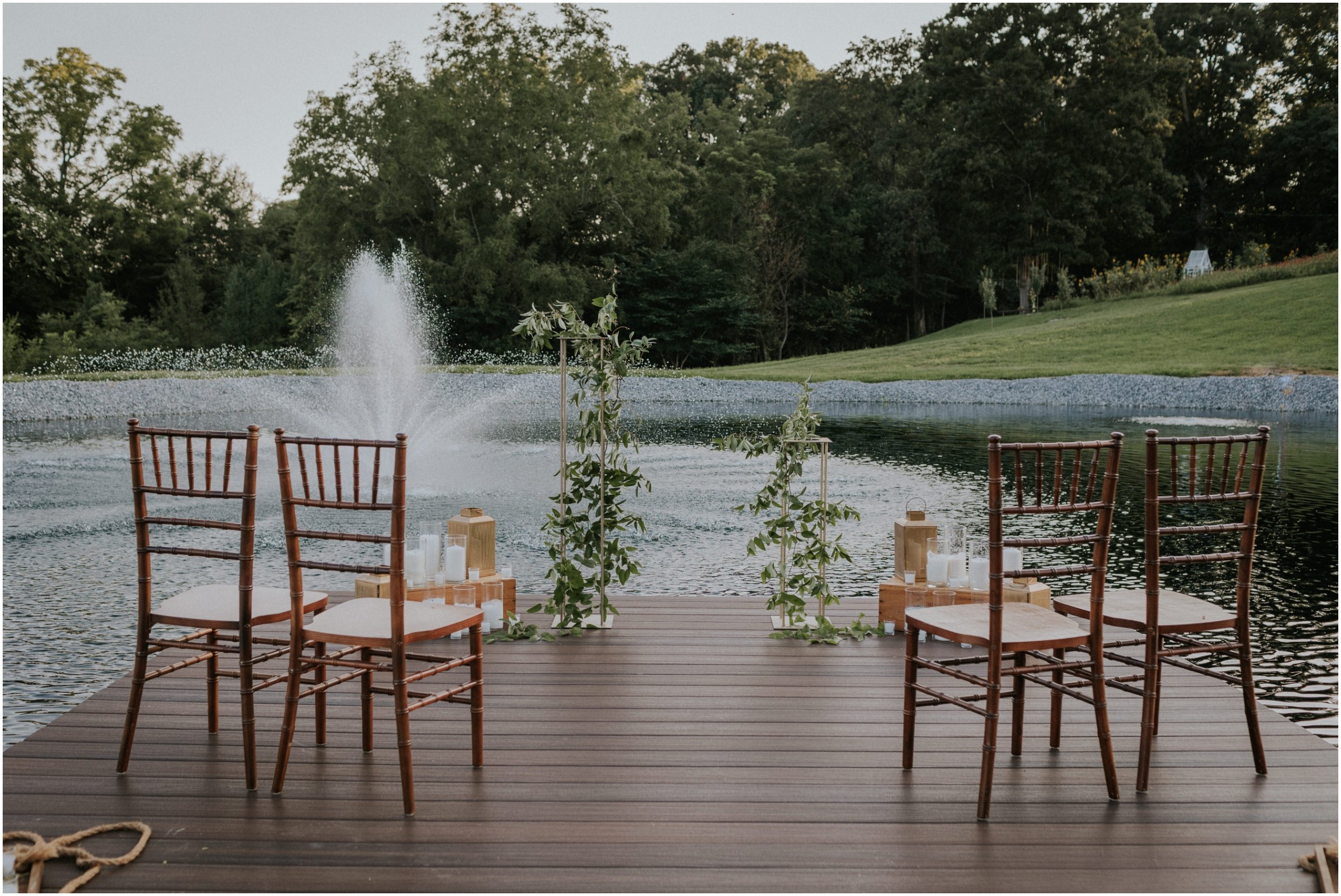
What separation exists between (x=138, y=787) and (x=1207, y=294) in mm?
23668

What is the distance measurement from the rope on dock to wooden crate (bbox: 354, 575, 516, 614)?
170 cm

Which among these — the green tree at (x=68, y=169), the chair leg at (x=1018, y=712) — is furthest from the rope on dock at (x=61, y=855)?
the green tree at (x=68, y=169)

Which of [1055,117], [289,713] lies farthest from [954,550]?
[1055,117]

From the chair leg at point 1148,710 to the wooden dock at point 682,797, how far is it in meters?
0.07

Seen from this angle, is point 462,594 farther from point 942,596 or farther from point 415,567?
point 942,596

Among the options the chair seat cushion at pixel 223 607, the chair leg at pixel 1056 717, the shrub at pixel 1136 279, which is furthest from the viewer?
the shrub at pixel 1136 279

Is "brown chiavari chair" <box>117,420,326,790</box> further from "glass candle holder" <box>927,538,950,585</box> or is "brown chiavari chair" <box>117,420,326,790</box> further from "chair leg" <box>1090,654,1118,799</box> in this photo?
"glass candle holder" <box>927,538,950,585</box>

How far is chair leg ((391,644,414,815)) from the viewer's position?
Answer: 246cm

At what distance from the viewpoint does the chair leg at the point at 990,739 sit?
2.45 metres

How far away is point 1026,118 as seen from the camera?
87.7ft

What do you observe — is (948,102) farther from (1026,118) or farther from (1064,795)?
(1064,795)

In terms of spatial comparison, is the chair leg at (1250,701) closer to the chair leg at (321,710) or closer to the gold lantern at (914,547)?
the gold lantern at (914,547)

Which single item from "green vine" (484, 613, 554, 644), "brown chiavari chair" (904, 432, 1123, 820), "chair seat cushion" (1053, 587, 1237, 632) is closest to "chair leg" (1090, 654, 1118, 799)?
"brown chiavari chair" (904, 432, 1123, 820)

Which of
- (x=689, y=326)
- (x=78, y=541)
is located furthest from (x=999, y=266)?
(x=78, y=541)
